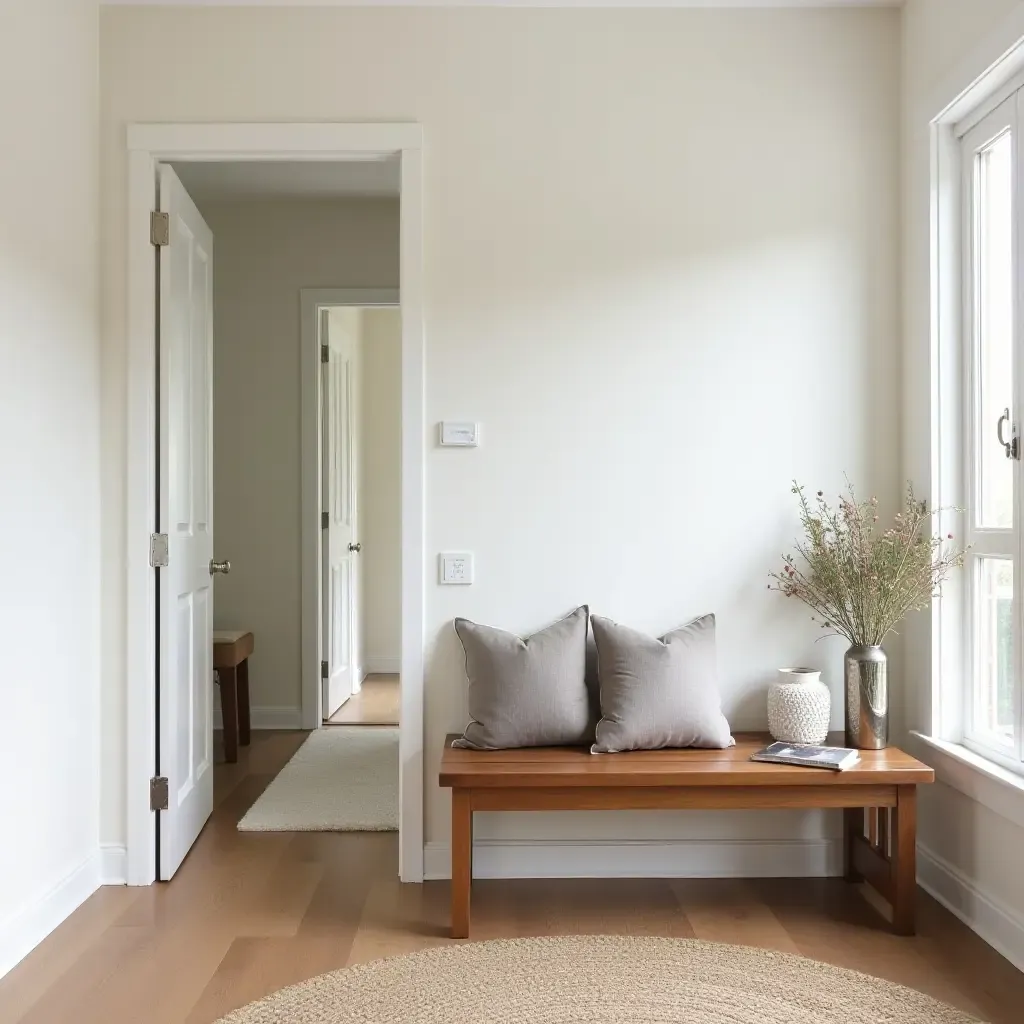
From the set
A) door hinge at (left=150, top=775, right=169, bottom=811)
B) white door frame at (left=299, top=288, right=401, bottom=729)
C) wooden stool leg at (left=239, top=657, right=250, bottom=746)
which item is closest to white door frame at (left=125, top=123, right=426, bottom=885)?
door hinge at (left=150, top=775, right=169, bottom=811)

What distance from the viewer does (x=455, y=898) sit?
8.32ft

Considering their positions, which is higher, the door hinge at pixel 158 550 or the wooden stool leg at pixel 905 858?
the door hinge at pixel 158 550

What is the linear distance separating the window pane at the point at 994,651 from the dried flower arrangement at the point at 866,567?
0.37ft

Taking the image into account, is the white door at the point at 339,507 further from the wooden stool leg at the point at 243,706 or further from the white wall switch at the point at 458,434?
the white wall switch at the point at 458,434

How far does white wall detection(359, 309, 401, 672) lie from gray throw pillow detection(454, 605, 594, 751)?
4.06 meters

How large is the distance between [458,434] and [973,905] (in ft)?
6.25

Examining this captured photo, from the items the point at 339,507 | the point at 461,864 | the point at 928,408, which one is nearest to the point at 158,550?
the point at 461,864

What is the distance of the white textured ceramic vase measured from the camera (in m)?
2.77

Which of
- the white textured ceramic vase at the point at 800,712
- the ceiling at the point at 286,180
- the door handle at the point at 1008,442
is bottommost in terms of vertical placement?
the white textured ceramic vase at the point at 800,712

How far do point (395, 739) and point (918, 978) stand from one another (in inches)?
116

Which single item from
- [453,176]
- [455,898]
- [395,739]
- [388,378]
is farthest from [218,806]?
[388,378]

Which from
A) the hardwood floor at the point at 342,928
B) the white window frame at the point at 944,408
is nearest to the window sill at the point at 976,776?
the white window frame at the point at 944,408

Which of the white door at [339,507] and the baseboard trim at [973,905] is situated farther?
the white door at [339,507]

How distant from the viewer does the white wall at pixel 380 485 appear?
22.3 feet
